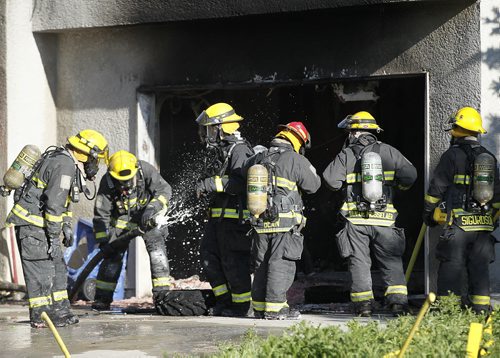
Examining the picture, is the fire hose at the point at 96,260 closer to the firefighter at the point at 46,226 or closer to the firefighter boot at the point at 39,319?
the firefighter at the point at 46,226

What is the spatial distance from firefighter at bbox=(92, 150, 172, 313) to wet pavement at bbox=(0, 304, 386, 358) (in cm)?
57

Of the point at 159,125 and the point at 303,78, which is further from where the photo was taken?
the point at 159,125

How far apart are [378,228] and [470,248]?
3.07 ft

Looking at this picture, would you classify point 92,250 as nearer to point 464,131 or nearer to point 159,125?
point 159,125

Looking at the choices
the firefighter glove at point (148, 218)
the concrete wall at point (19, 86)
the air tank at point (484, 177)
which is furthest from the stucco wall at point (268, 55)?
the firefighter glove at point (148, 218)

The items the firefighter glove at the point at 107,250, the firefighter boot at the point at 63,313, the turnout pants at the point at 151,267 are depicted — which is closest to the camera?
the firefighter boot at the point at 63,313

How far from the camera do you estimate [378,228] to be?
1029cm

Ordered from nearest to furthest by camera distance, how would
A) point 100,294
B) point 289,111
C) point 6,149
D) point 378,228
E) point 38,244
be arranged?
point 38,244 < point 378,228 < point 100,294 < point 6,149 < point 289,111

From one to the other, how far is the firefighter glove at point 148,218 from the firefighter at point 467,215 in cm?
292

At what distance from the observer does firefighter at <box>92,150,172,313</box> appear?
11148 millimetres

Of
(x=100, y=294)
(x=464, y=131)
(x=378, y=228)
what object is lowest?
(x=100, y=294)

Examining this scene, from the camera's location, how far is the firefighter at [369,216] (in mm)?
10148

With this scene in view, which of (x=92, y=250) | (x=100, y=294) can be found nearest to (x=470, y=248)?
(x=100, y=294)

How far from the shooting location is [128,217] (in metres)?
11.3
